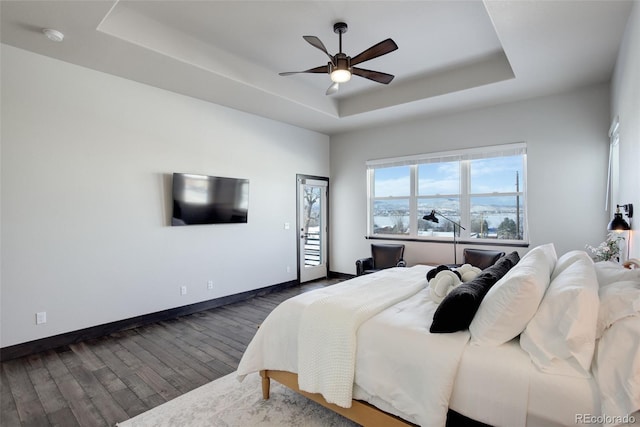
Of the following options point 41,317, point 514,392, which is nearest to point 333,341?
point 514,392

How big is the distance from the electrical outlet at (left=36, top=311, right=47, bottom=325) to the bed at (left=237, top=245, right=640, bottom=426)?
8.66 ft

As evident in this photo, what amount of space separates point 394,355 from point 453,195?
4.09 metres

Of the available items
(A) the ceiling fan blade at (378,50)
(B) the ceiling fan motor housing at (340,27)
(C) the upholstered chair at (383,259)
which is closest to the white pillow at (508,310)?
(A) the ceiling fan blade at (378,50)

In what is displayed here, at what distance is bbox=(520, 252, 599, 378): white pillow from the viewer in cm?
142

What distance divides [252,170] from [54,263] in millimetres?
2798

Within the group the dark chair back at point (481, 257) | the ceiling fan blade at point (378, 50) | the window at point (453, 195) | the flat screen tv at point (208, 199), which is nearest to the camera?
the ceiling fan blade at point (378, 50)

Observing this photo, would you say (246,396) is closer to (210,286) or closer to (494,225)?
(210,286)

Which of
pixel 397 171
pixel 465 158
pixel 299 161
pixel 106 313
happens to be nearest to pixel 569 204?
pixel 465 158

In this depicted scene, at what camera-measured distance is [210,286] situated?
4.68m

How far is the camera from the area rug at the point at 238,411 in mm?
2152

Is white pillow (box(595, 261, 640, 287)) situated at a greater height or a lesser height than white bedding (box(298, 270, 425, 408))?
greater

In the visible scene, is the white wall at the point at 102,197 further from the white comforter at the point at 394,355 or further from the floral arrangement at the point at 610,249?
the floral arrangement at the point at 610,249

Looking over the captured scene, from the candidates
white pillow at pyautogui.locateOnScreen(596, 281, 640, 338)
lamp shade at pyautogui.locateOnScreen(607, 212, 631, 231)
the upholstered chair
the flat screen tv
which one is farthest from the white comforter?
the upholstered chair

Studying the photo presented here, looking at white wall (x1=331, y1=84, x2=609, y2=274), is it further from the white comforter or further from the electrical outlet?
the electrical outlet
